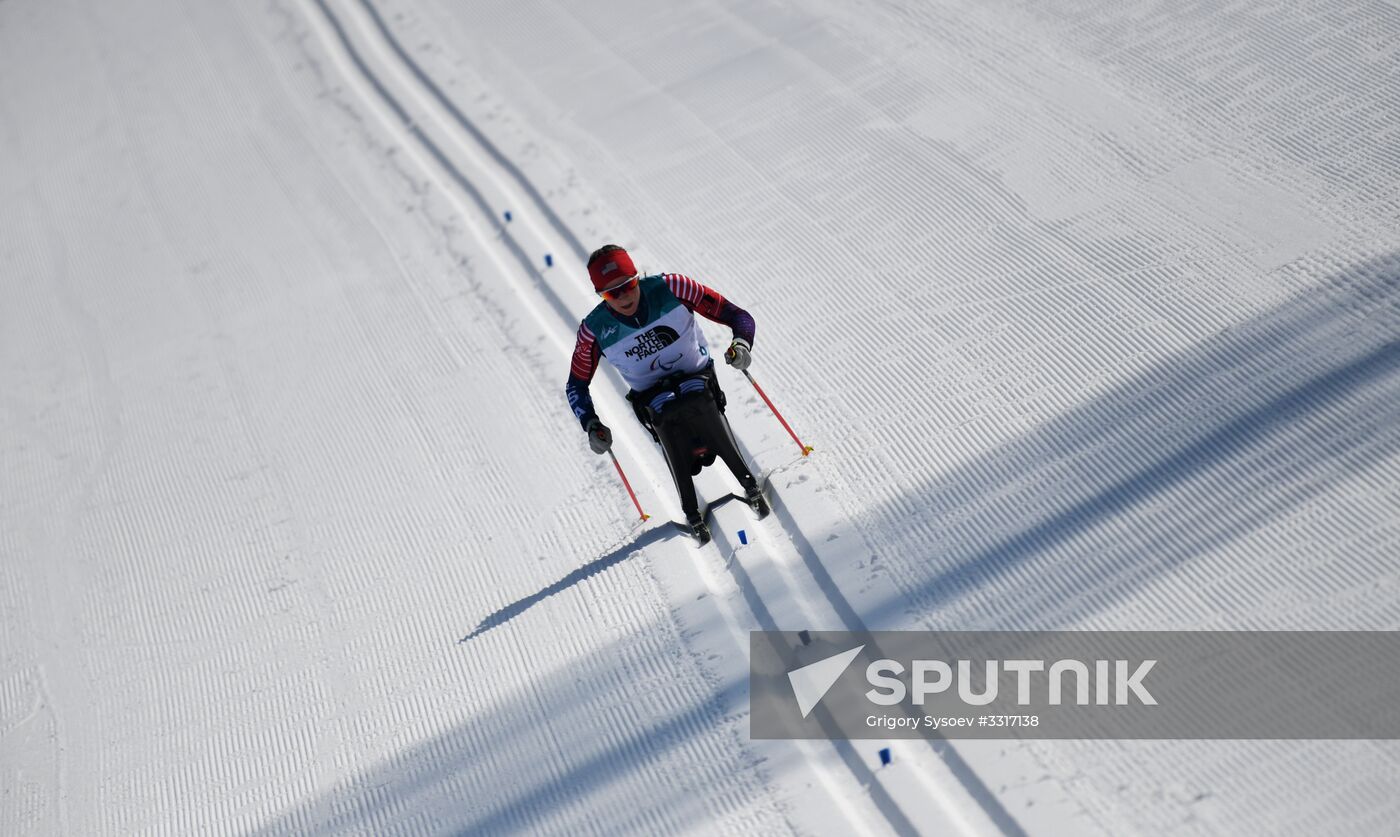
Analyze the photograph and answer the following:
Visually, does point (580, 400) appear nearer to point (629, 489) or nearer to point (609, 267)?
point (629, 489)

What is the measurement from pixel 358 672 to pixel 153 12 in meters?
8.63

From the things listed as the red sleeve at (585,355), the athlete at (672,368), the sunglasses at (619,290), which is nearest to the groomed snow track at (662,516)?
the athlete at (672,368)

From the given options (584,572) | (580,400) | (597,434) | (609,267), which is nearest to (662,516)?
(584,572)

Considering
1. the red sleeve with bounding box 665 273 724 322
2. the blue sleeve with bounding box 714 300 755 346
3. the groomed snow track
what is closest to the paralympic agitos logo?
the red sleeve with bounding box 665 273 724 322

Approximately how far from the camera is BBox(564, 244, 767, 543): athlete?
467 centimetres

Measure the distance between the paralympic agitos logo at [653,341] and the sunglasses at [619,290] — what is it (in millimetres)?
237

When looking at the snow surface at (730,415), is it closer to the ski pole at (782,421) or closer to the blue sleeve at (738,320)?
the ski pole at (782,421)

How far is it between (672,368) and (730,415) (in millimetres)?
740

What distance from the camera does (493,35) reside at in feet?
30.4

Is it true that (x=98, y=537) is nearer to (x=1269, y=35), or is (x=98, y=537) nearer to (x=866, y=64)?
(x=866, y=64)

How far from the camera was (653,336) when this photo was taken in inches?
185

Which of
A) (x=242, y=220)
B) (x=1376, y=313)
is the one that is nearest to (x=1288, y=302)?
(x=1376, y=313)

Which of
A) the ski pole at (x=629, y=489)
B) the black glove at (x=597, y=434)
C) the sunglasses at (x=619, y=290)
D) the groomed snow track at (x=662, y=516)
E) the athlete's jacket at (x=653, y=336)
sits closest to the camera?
the groomed snow track at (x=662, y=516)

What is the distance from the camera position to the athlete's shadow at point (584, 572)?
16.2 feet
